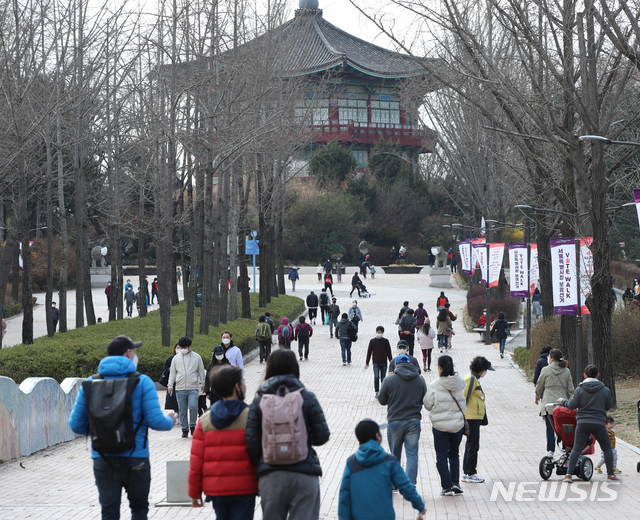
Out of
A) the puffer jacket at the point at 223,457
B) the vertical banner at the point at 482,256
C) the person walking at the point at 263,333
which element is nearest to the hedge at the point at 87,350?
the person walking at the point at 263,333

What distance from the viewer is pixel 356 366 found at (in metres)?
20.7

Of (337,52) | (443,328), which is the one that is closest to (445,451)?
(443,328)

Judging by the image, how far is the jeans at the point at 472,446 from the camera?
7895 mm

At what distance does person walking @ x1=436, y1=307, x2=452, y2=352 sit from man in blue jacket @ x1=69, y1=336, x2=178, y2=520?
18505mm

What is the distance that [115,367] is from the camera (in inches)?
184

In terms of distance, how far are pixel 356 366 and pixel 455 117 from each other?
1456 cm

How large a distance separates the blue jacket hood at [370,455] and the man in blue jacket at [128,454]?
1.18m

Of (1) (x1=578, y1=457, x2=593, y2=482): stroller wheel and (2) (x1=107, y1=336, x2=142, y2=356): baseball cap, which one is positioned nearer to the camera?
(2) (x1=107, y1=336, x2=142, y2=356): baseball cap

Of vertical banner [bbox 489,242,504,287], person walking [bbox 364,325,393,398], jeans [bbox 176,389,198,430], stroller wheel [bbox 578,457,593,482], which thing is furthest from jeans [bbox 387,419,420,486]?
vertical banner [bbox 489,242,504,287]

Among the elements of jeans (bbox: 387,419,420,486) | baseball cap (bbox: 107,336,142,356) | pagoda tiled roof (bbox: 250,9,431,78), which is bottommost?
jeans (bbox: 387,419,420,486)

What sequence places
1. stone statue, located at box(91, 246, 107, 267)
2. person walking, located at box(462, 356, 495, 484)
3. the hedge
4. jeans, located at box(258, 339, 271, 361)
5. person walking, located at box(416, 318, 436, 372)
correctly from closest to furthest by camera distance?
person walking, located at box(462, 356, 495, 484) → the hedge → person walking, located at box(416, 318, 436, 372) → jeans, located at box(258, 339, 271, 361) → stone statue, located at box(91, 246, 107, 267)

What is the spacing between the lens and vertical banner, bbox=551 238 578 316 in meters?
14.3

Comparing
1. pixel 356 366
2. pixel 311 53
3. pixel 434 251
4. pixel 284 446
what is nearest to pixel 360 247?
pixel 434 251

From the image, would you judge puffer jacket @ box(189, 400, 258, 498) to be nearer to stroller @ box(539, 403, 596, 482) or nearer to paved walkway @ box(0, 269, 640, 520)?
paved walkway @ box(0, 269, 640, 520)
